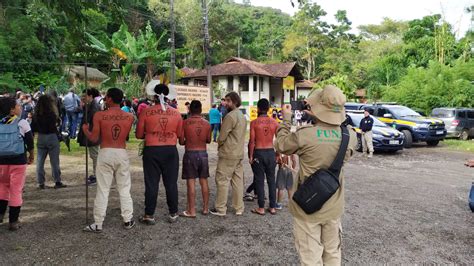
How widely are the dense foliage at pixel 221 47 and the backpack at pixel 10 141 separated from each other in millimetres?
1885

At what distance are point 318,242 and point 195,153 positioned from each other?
9.37 feet

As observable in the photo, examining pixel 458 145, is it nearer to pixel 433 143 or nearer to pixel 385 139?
pixel 433 143

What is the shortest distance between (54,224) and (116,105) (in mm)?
1849

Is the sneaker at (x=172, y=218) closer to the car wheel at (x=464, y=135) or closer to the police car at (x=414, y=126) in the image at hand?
the police car at (x=414, y=126)

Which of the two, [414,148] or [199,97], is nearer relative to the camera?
[199,97]

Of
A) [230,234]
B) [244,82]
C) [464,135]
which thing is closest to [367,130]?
[464,135]

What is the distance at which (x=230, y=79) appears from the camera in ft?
111

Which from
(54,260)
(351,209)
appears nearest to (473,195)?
(351,209)

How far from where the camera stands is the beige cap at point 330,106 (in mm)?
3053

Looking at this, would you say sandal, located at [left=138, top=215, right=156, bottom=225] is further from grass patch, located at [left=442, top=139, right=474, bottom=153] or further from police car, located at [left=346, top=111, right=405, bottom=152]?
grass patch, located at [left=442, top=139, right=474, bottom=153]

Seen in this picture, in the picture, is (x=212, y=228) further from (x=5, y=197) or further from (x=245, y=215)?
(x=5, y=197)

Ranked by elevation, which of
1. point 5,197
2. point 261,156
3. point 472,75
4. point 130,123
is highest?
point 472,75

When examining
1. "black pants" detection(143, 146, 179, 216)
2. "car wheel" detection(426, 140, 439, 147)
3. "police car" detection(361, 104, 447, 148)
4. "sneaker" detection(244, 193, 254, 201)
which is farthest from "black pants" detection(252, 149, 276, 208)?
"car wheel" detection(426, 140, 439, 147)

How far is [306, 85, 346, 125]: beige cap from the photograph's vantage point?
10.0 ft
